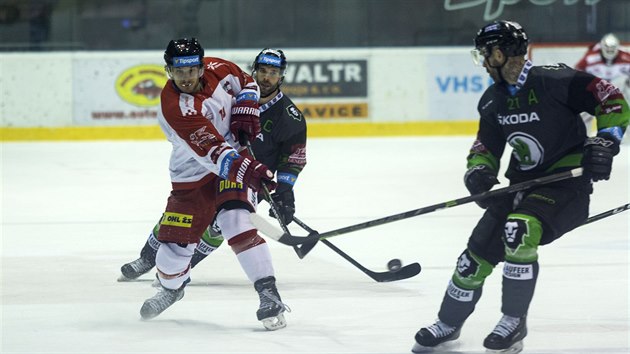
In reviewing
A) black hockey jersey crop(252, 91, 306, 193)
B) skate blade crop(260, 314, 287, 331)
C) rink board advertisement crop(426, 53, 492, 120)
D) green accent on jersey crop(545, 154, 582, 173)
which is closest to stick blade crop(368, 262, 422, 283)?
black hockey jersey crop(252, 91, 306, 193)

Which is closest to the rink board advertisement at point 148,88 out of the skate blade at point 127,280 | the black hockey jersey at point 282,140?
the skate blade at point 127,280

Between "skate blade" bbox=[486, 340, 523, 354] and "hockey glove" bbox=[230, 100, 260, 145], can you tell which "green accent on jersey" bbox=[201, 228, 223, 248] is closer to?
"hockey glove" bbox=[230, 100, 260, 145]

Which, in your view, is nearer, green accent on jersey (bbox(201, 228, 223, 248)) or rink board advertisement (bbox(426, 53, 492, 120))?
green accent on jersey (bbox(201, 228, 223, 248))

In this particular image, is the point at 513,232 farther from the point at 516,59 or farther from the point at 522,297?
the point at 516,59

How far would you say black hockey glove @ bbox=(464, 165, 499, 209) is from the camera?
3.81m

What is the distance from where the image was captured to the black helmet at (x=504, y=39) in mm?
3682

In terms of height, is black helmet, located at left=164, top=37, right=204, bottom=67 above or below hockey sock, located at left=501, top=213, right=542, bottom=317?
above

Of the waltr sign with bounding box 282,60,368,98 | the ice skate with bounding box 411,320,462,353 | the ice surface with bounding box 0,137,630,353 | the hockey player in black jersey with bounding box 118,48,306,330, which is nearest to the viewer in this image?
the ice skate with bounding box 411,320,462,353

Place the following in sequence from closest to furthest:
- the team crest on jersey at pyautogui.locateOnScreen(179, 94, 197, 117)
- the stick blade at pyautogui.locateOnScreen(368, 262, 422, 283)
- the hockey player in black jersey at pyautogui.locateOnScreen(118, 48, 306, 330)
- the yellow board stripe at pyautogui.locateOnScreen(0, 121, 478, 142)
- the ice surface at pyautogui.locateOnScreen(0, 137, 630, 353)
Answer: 1. the ice surface at pyautogui.locateOnScreen(0, 137, 630, 353)
2. the team crest on jersey at pyautogui.locateOnScreen(179, 94, 197, 117)
3. the stick blade at pyautogui.locateOnScreen(368, 262, 422, 283)
4. the hockey player in black jersey at pyautogui.locateOnScreen(118, 48, 306, 330)
5. the yellow board stripe at pyautogui.locateOnScreen(0, 121, 478, 142)

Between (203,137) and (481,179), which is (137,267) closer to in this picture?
(203,137)

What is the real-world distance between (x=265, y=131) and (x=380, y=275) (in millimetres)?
694

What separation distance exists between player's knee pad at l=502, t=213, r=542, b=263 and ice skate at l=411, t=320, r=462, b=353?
343 mm

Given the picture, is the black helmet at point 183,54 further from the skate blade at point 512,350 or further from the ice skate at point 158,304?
the skate blade at point 512,350

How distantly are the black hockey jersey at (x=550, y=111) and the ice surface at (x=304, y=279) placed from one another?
584 millimetres
